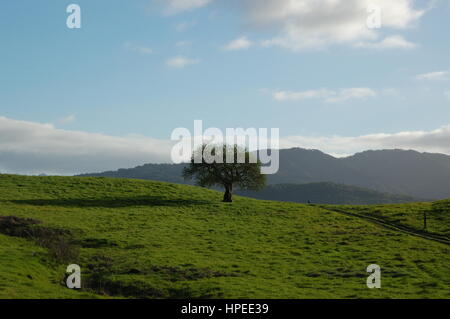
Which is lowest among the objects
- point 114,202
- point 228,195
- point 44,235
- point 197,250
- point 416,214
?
point 197,250

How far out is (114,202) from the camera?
6838 centimetres

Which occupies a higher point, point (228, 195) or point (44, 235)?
point (228, 195)

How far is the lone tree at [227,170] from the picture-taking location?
7600 centimetres

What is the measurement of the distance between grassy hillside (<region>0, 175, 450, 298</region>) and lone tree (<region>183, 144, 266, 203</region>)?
14.3ft

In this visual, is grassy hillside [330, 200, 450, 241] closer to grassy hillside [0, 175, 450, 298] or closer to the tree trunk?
grassy hillside [0, 175, 450, 298]

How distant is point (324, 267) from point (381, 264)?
5841 millimetres

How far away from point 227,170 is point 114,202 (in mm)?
20808

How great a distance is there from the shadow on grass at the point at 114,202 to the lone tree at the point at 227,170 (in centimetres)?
504

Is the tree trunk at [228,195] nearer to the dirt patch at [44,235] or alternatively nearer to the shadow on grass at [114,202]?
the shadow on grass at [114,202]

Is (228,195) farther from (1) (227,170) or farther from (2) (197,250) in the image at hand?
(2) (197,250)

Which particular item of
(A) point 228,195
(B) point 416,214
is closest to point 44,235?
(A) point 228,195

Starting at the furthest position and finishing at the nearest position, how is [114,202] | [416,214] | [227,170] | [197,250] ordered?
[227,170]
[114,202]
[416,214]
[197,250]

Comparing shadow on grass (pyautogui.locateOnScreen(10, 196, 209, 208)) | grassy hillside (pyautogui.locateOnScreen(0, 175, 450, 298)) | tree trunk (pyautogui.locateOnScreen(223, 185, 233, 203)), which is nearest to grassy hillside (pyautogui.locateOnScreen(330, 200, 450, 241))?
grassy hillside (pyautogui.locateOnScreen(0, 175, 450, 298))
